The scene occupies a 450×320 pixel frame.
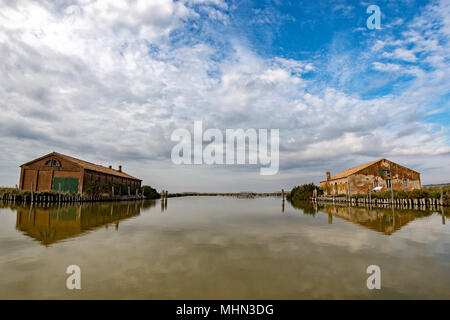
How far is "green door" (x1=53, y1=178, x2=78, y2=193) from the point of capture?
33656 millimetres

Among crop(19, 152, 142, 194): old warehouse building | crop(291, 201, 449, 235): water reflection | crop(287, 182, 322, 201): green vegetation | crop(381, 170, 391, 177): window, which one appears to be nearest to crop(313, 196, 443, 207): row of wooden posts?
crop(291, 201, 449, 235): water reflection

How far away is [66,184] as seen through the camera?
33875 millimetres

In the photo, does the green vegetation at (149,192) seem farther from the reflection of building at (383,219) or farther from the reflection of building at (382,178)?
the reflection of building at (383,219)

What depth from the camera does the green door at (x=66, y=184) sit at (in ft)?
110

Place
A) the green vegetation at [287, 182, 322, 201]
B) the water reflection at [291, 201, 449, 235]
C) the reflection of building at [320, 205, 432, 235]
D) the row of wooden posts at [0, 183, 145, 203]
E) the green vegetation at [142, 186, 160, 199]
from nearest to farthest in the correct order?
the reflection of building at [320, 205, 432, 235] < the water reflection at [291, 201, 449, 235] < the row of wooden posts at [0, 183, 145, 203] < the green vegetation at [287, 182, 322, 201] < the green vegetation at [142, 186, 160, 199]

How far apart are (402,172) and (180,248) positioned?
42355mm

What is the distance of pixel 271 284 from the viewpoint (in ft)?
15.4

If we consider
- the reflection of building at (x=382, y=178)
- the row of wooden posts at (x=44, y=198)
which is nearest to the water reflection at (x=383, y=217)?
the reflection of building at (x=382, y=178)

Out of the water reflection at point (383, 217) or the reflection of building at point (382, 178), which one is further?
the reflection of building at point (382, 178)

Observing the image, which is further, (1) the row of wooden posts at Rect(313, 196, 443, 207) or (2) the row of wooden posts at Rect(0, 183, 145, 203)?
(2) the row of wooden posts at Rect(0, 183, 145, 203)

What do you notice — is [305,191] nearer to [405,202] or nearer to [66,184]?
[405,202]

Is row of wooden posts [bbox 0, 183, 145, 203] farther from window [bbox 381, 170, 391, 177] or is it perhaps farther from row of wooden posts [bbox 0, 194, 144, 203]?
window [bbox 381, 170, 391, 177]

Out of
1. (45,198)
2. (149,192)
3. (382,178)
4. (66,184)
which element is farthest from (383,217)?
(149,192)
